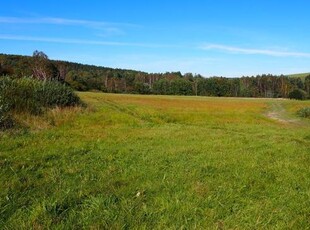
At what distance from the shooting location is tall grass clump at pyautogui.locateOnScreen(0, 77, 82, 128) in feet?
65.7

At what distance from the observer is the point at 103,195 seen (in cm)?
647

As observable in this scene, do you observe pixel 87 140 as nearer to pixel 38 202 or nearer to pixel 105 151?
pixel 105 151

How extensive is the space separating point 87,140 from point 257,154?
5652 mm

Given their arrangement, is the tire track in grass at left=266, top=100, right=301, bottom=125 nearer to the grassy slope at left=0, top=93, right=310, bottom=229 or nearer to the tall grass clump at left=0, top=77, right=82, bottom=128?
the tall grass clump at left=0, top=77, right=82, bottom=128

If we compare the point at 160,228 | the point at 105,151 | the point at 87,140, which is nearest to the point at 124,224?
the point at 160,228

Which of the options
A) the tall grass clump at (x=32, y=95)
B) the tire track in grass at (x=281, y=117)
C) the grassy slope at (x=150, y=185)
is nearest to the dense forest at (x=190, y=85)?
the tire track in grass at (x=281, y=117)

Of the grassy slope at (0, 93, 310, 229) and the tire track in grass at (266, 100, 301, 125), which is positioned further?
the tire track in grass at (266, 100, 301, 125)

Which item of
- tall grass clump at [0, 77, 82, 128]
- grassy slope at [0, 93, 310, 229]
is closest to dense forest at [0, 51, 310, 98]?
tall grass clump at [0, 77, 82, 128]

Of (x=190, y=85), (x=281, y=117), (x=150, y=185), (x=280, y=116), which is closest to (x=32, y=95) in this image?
(x=150, y=185)

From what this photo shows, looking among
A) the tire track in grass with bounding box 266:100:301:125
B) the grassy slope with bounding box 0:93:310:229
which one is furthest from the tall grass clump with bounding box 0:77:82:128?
the tire track in grass with bounding box 266:100:301:125

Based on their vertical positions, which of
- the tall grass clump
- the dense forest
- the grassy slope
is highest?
the tall grass clump

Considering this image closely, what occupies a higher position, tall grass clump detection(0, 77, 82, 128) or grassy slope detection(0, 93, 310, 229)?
tall grass clump detection(0, 77, 82, 128)

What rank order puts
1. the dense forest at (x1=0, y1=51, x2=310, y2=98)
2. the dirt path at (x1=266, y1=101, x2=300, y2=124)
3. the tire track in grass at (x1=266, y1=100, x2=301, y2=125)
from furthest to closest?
the dense forest at (x1=0, y1=51, x2=310, y2=98) < the dirt path at (x1=266, y1=101, x2=300, y2=124) < the tire track in grass at (x1=266, y1=100, x2=301, y2=125)

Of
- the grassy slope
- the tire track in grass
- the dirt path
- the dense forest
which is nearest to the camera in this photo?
the grassy slope
